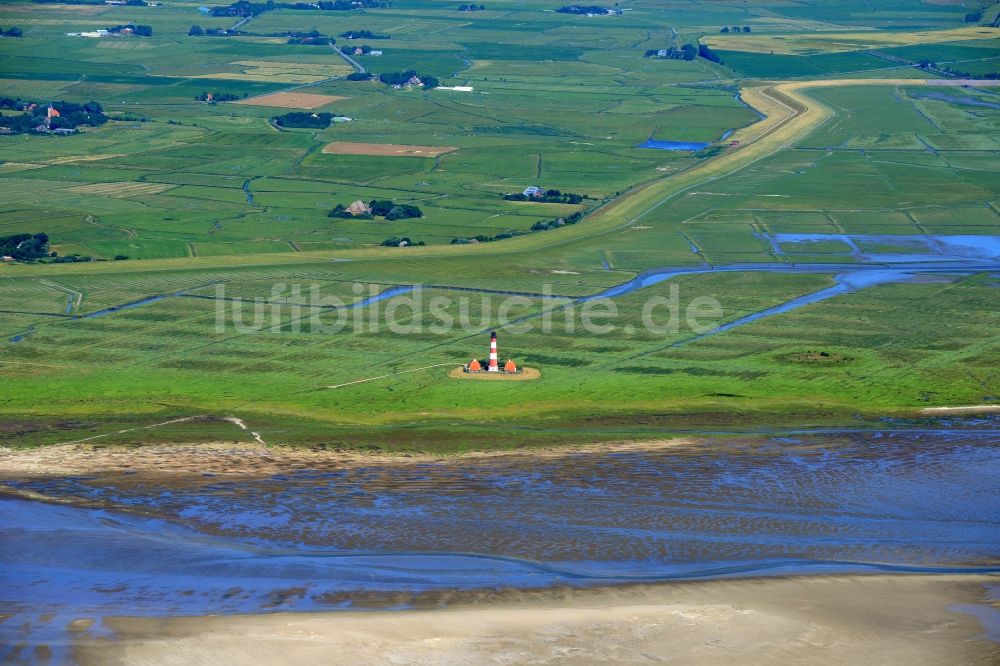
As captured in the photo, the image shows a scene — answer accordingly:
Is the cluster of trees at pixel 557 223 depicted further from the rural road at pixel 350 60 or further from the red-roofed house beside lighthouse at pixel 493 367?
the rural road at pixel 350 60

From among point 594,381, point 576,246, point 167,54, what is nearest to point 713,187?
point 576,246

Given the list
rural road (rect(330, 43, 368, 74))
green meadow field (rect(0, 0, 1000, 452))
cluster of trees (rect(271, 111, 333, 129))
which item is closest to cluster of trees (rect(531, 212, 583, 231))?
green meadow field (rect(0, 0, 1000, 452))

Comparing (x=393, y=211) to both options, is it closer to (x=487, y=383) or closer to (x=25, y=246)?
(x=25, y=246)

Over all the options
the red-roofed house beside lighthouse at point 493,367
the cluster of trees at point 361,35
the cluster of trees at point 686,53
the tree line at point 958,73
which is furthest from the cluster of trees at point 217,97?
the red-roofed house beside lighthouse at point 493,367

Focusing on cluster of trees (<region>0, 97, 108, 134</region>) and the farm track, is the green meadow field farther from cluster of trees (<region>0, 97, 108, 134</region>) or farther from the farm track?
cluster of trees (<region>0, 97, 108, 134</region>)

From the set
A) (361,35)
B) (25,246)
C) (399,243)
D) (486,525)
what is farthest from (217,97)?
(486,525)
